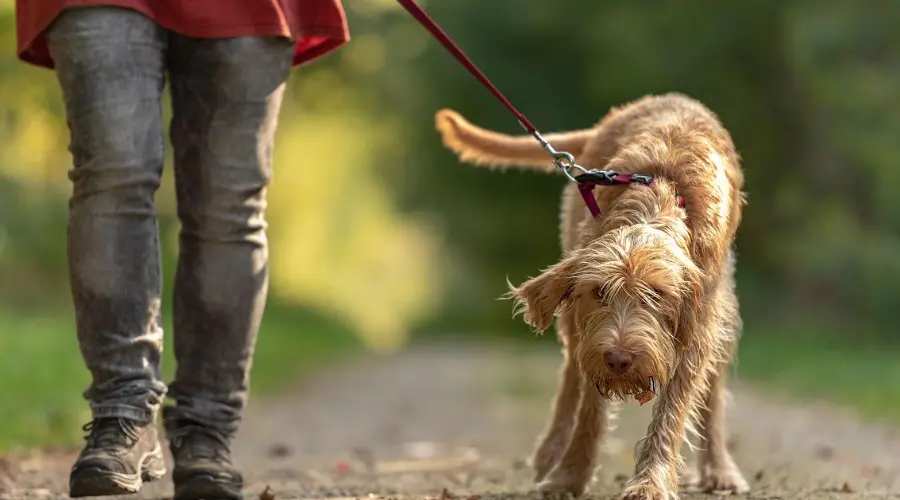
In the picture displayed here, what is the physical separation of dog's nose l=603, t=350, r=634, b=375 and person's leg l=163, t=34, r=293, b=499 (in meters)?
1.25

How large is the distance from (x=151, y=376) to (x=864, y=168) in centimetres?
1522

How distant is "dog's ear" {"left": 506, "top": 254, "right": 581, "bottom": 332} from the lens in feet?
13.7

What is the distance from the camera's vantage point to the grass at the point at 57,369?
25.7 feet

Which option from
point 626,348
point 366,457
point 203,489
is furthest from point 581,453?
point 366,457

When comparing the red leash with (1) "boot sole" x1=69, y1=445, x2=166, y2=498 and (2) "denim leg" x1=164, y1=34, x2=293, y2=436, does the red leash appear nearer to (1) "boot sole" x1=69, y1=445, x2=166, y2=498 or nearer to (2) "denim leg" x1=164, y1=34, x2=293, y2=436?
(2) "denim leg" x1=164, y1=34, x2=293, y2=436

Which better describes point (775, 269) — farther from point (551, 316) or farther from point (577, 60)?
point (551, 316)

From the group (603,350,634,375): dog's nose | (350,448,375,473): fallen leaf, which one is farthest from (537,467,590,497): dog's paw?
(350,448,375,473): fallen leaf

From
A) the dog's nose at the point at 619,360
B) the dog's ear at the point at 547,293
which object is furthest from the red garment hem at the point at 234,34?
the dog's nose at the point at 619,360

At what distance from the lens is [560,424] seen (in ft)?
17.7

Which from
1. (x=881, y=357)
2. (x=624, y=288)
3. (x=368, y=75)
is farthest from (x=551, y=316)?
(x=368, y=75)

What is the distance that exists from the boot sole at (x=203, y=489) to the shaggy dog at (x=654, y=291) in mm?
1127

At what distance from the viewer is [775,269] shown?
2098 cm

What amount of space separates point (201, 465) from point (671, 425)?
1.53m

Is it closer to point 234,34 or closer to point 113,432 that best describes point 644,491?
point 113,432
